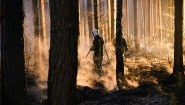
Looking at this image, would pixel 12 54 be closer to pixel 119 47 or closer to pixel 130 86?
pixel 130 86

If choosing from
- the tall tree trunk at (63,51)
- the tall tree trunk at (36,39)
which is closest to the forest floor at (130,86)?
the tall tree trunk at (36,39)

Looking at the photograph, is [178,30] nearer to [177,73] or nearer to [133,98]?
[177,73]

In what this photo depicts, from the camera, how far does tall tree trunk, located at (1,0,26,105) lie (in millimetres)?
9141

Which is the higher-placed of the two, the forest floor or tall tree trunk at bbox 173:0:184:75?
tall tree trunk at bbox 173:0:184:75

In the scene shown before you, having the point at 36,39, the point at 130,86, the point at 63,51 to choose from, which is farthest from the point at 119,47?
the point at 36,39

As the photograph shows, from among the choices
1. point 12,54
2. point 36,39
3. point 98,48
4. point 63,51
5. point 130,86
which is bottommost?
point 130,86

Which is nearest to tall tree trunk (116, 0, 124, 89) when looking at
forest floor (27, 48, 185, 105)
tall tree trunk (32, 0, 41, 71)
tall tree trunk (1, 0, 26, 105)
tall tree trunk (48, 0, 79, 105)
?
forest floor (27, 48, 185, 105)

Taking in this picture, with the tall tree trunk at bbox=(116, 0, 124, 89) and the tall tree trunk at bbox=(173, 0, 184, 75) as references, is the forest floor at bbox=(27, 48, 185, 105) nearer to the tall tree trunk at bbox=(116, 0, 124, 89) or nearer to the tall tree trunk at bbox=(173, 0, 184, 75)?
the tall tree trunk at bbox=(116, 0, 124, 89)

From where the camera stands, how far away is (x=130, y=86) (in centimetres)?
1491

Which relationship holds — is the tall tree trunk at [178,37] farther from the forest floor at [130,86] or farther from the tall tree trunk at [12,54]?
the tall tree trunk at [12,54]

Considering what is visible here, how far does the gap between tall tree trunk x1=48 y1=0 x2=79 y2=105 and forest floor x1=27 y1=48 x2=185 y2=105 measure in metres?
2.80

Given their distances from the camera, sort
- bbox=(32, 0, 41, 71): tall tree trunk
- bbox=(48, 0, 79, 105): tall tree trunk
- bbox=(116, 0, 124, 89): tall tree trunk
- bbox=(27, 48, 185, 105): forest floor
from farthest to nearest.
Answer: bbox=(32, 0, 41, 71): tall tree trunk
bbox=(116, 0, 124, 89): tall tree trunk
bbox=(27, 48, 185, 105): forest floor
bbox=(48, 0, 79, 105): tall tree trunk

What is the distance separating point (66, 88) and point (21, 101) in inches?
131

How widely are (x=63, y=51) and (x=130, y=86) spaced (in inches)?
352
